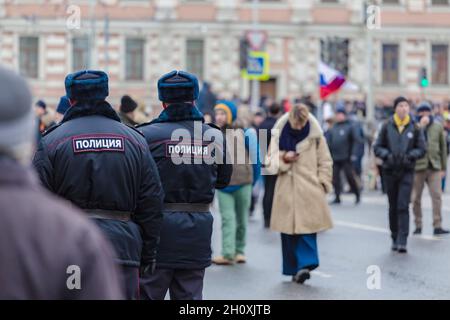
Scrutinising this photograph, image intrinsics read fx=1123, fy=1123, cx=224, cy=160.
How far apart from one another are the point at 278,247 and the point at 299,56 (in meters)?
39.9

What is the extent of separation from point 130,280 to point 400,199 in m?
8.52

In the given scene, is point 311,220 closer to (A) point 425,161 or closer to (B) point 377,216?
(A) point 425,161

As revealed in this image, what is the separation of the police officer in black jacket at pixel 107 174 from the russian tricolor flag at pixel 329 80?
22.7 metres

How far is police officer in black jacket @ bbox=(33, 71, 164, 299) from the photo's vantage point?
618 centimetres

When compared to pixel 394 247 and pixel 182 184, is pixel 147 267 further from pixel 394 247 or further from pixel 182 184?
pixel 394 247

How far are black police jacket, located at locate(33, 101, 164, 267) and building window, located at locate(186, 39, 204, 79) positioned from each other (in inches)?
1898

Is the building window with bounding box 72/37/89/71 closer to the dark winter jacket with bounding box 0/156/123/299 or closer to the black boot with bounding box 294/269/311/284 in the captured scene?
the black boot with bounding box 294/269/311/284

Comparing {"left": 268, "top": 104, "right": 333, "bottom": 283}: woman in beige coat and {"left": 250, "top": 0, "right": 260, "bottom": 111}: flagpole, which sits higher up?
{"left": 250, "top": 0, "right": 260, "bottom": 111}: flagpole

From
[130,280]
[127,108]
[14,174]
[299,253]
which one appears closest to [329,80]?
[127,108]

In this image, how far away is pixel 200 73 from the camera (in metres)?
54.4

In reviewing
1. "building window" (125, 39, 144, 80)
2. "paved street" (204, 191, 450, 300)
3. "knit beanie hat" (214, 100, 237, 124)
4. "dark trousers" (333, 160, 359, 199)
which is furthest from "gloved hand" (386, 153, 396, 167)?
"building window" (125, 39, 144, 80)

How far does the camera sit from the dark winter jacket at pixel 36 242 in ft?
9.41

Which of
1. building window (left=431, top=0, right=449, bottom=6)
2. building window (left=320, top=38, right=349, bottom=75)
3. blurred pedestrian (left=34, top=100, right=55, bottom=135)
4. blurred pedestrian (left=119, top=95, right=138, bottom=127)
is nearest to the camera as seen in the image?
blurred pedestrian (left=119, top=95, right=138, bottom=127)
